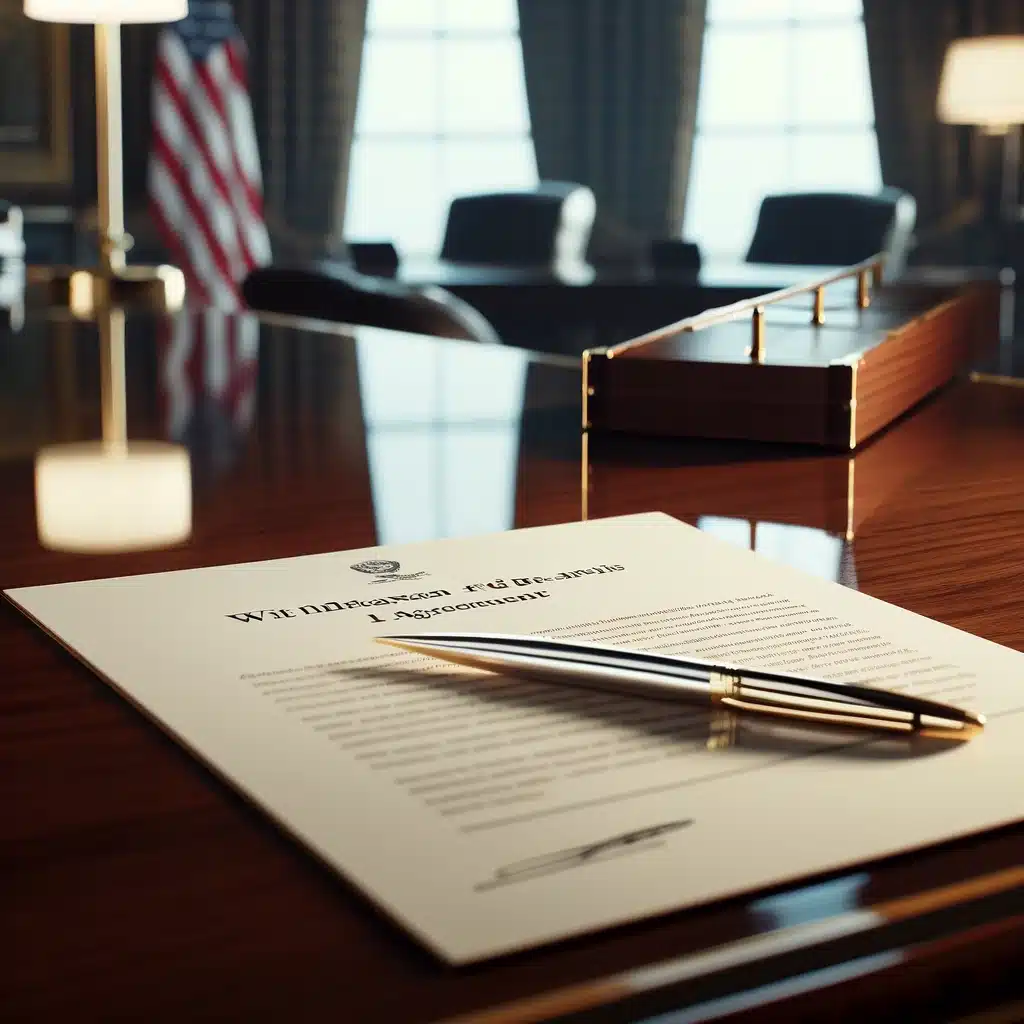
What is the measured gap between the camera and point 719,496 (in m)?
0.77

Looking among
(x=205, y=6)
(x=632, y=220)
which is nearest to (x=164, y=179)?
(x=205, y=6)

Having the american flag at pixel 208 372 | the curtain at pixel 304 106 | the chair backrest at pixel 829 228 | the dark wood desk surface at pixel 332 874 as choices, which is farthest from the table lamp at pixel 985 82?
the dark wood desk surface at pixel 332 874

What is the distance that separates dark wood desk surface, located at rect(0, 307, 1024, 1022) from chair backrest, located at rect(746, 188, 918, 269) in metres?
4.29

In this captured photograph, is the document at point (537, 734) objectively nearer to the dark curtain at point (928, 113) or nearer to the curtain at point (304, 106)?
the curtain at point (304, 106)

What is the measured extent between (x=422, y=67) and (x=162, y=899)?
676 cm

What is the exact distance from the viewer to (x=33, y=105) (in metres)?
6.06

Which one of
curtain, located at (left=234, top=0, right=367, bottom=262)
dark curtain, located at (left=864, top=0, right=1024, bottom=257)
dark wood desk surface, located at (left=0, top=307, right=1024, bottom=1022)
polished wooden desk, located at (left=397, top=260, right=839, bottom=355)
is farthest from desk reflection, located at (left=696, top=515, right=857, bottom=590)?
dark curtain, located at (left=864, top=0, right=1024, bottom=257)

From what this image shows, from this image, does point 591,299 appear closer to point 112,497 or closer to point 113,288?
point 113,288

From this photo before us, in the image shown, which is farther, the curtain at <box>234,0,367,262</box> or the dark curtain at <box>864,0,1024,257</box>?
the dark curtain at <box>864,0,1024,257</box>

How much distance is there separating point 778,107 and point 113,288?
5451 millimetres

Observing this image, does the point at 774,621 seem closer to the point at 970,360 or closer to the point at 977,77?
the point at 970,360

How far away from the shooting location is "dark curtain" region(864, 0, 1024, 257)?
6551 millimetres

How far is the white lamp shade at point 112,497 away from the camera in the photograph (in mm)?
689

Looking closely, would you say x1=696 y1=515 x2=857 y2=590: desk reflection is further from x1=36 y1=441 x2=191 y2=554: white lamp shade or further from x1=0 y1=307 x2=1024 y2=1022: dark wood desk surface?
x1=36 y1=441 x2=191 y2=554: white lamp shade
